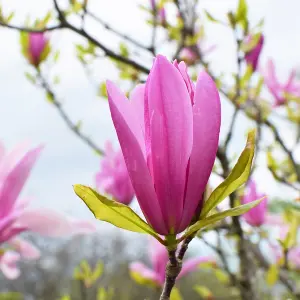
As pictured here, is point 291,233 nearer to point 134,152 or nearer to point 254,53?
point 254,53

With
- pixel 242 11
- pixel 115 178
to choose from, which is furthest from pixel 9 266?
pixel 242 11

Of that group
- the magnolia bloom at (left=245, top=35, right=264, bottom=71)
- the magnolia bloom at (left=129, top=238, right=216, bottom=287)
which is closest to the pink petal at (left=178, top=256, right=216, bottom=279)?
the magnolia bloom at (left=129, top=238, right=216, bottom=287)

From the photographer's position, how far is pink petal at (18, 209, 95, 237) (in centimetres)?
60

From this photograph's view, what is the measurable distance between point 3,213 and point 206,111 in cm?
33

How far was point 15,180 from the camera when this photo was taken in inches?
22.5

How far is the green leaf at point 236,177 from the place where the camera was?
1.13ft

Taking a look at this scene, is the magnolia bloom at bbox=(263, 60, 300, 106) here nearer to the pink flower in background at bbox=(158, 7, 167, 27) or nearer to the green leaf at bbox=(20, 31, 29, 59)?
the pink flower in background at bbox=(158, 7, 167, 27)

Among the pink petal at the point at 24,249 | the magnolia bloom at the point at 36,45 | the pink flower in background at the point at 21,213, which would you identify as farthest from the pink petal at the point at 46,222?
the magnolia bloom at the point at 36,45

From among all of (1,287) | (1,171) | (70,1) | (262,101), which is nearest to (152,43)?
(70,1)

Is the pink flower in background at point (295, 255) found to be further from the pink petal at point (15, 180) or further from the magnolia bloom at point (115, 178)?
the pink petal at point (15, 180)

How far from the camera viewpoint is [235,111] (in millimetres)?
911

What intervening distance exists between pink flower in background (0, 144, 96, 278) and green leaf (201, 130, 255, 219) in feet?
0.93

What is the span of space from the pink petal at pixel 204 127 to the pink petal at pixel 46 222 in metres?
0.30

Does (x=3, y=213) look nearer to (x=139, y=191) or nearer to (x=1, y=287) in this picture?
(x=139, y=191)
